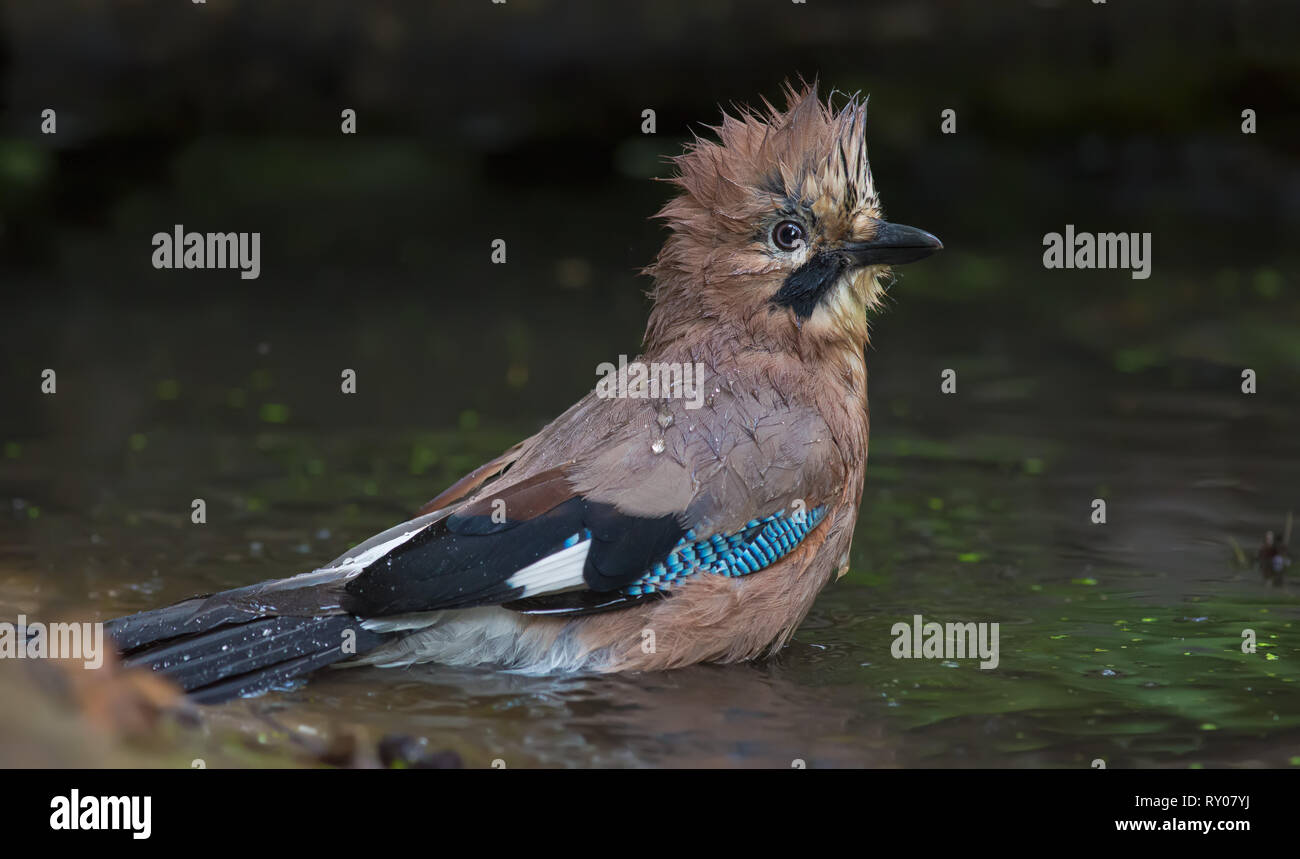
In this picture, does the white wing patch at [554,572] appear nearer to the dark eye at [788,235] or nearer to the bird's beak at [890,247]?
the dark eye at [788,235]

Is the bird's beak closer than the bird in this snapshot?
No

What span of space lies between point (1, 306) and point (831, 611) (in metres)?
8.94

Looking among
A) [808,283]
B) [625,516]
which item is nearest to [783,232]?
[808,283]

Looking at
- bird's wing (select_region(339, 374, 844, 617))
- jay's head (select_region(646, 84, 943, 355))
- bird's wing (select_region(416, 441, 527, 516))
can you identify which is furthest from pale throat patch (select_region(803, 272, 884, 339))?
bird's wing (select_region(416, 441, 527, 516))

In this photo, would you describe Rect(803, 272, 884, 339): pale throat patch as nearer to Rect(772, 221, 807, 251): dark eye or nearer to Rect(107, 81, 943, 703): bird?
Rect(107, 81, 943, 703): bird

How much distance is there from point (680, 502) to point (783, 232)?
1.16 metres

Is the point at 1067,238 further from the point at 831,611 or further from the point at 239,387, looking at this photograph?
the point at 831,611

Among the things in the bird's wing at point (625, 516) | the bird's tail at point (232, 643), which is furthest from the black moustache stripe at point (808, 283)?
the bird's tail at point (232, 643)

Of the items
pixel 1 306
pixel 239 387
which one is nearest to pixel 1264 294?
pixel 239 387

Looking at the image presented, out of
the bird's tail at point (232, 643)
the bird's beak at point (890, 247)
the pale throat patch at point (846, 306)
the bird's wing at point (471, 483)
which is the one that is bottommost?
the bird's tail at point (232, 643)

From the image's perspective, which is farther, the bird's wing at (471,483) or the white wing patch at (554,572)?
the bird's wing at (471,483)

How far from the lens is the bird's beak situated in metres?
6.55

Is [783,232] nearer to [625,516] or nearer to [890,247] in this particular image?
[890,247]

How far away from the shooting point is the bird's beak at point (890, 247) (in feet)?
21.5
